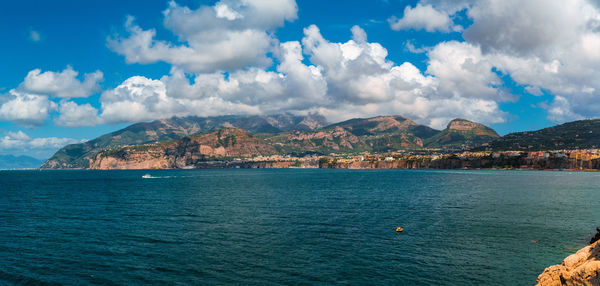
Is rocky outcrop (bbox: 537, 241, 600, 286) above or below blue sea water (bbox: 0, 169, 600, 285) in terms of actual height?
above

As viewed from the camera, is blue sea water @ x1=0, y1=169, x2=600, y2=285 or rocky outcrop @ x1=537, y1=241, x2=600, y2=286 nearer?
rocky outcrop @ x1=537, y1=241, x2=600, y2=286

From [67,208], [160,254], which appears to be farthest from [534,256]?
[67,208]

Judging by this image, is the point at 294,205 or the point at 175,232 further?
the point at 294,205

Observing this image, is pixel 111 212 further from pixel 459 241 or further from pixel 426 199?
pixel 426 199

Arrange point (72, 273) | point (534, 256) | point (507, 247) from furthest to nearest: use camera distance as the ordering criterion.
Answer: point (507, 247) < point (534, 256) < point (72, 273)

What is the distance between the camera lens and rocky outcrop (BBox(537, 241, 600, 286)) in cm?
2800

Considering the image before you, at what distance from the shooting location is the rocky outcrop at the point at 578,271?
28.0 m

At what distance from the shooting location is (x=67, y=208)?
96438 millimetres

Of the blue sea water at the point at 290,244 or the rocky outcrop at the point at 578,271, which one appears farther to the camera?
the blue sea water at the point at 290,244

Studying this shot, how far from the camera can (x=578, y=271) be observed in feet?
96.1

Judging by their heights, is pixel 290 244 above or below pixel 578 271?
below

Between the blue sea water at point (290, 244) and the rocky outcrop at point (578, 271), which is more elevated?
the rocky outcrop at point (578, 271)

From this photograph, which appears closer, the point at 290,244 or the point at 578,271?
the point at 578,271

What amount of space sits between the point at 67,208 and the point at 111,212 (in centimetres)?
1855
